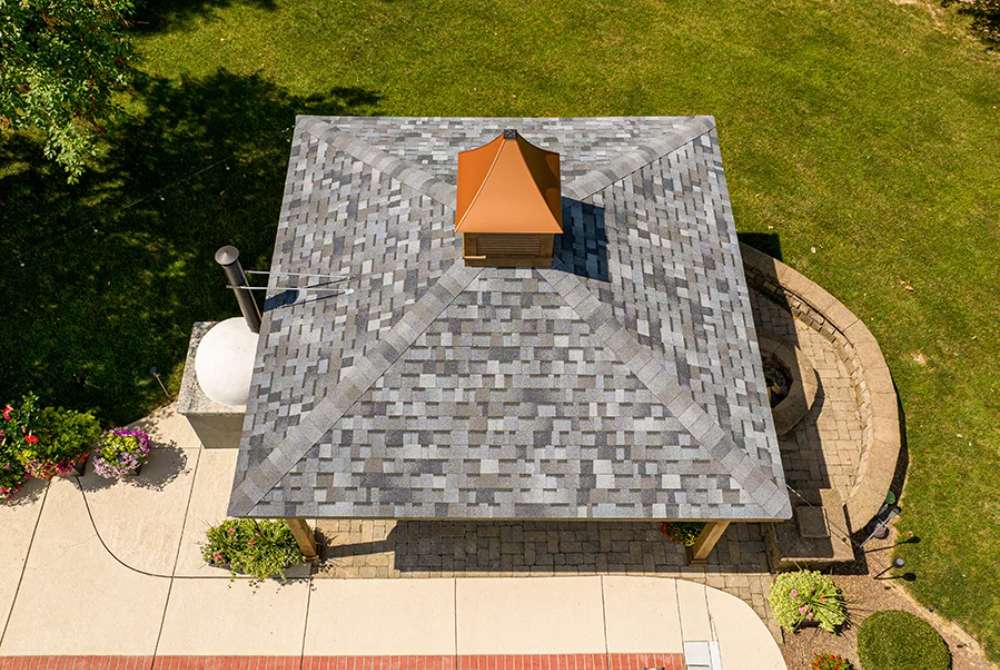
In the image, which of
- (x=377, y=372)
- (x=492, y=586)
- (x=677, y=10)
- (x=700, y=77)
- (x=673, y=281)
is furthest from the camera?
(x=677, y=10)

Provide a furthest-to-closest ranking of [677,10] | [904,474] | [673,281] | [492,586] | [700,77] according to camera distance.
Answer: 1. [677,10]
2. [700,77]
3. [904,474]
4. [492,586]
5. [673,281]

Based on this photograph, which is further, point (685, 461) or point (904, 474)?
point (904, 474)

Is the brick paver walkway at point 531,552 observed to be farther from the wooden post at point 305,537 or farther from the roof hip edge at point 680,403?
the roof hip edge at point 680,403

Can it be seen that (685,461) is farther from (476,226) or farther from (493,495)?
(476,226)

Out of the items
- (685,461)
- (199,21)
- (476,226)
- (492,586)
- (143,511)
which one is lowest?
(143,511)

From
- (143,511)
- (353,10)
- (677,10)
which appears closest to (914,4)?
(677,10)

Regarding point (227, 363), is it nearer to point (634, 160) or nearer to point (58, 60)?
point (58, 60)

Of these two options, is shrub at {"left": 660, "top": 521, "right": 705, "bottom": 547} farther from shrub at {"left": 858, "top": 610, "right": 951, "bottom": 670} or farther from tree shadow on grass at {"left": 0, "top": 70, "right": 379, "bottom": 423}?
tree shadow on grass at {"left": 0, "top": 70, "right": 379, "bottom": 423}

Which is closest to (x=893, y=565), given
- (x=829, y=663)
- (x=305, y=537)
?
(x=829, y=663)
